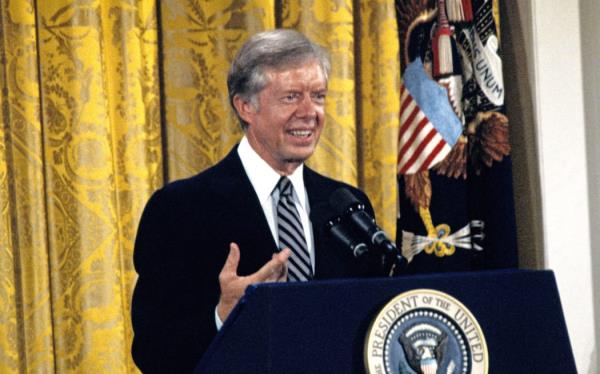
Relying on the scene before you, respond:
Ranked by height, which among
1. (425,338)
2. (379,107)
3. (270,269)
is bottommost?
(425,338)

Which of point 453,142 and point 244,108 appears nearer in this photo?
point 244,108

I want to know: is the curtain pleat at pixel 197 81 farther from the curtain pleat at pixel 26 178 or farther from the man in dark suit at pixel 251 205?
the man in dark suit at pixel 251 205

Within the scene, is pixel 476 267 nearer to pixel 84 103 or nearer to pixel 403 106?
pixel 403 106

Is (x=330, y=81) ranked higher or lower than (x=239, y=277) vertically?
higher

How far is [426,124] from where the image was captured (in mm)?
3443

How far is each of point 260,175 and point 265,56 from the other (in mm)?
294

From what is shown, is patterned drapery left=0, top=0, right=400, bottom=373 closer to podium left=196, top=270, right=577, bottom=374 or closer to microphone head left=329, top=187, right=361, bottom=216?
microphone head left=329, top=187, right=361, bottom=216

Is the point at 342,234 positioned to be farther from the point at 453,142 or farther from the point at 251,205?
the point at 453,142

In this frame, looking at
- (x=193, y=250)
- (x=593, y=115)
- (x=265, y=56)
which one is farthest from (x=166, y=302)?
(x=593, y=115)

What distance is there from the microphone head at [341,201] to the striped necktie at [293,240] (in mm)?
541

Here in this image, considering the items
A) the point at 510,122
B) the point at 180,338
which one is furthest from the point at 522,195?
the point at 180,338

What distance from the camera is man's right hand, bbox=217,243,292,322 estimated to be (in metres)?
1.67

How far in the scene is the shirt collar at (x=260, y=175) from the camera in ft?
7.57

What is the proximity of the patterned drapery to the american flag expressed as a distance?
0.65 meters
